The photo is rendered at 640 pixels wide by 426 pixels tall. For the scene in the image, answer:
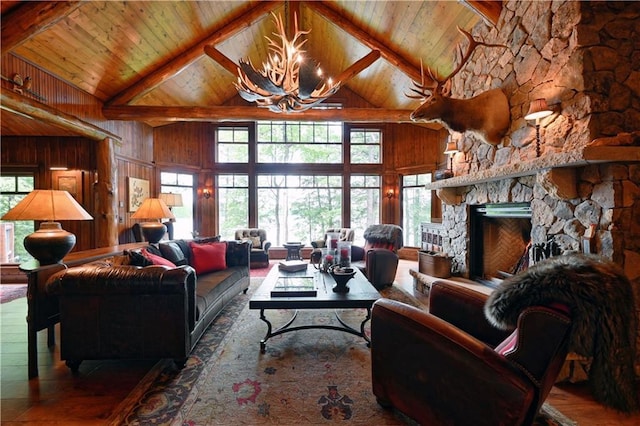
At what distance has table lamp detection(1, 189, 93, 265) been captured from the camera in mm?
2279

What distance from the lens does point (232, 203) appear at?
7.61 meters

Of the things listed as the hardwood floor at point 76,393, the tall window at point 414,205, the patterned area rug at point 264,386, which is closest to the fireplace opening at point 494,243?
the hardwood floor at point 76,393

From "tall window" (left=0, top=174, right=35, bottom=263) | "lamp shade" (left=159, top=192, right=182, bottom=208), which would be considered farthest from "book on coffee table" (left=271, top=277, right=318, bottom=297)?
"tall window" (left=0, top=174, right=35, bottom=263)

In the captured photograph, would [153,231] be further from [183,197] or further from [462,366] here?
[462,366]

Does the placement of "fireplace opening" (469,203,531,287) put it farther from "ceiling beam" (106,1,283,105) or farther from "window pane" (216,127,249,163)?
"window pane" (216,127,249,163)

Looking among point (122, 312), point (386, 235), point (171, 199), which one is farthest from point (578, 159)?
point (171, 199)

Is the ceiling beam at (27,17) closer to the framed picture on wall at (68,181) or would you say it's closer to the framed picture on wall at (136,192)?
the framed picture on wall at (68,181)

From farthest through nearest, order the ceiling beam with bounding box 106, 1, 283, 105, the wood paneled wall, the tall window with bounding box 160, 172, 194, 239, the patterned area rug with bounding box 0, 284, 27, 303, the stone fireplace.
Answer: the tall window with bounding box 160, 172, 194, 239 < the ceiling beam with bounding box 106, 1, 283, 105 < the wood paneled wall < the patterned area rug with bounding box 0, 284, 27, 303 < the stone fireplace

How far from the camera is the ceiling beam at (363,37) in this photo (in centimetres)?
489

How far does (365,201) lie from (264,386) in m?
6.11

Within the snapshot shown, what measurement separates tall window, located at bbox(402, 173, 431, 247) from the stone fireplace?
13.3ft

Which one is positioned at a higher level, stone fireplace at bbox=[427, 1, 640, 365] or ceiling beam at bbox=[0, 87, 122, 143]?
ceiling beam at bbox=[0, 87, 122, 143]

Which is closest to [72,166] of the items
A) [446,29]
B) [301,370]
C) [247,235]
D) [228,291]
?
[247,235]

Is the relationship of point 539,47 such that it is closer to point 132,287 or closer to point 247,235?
point 132,287
